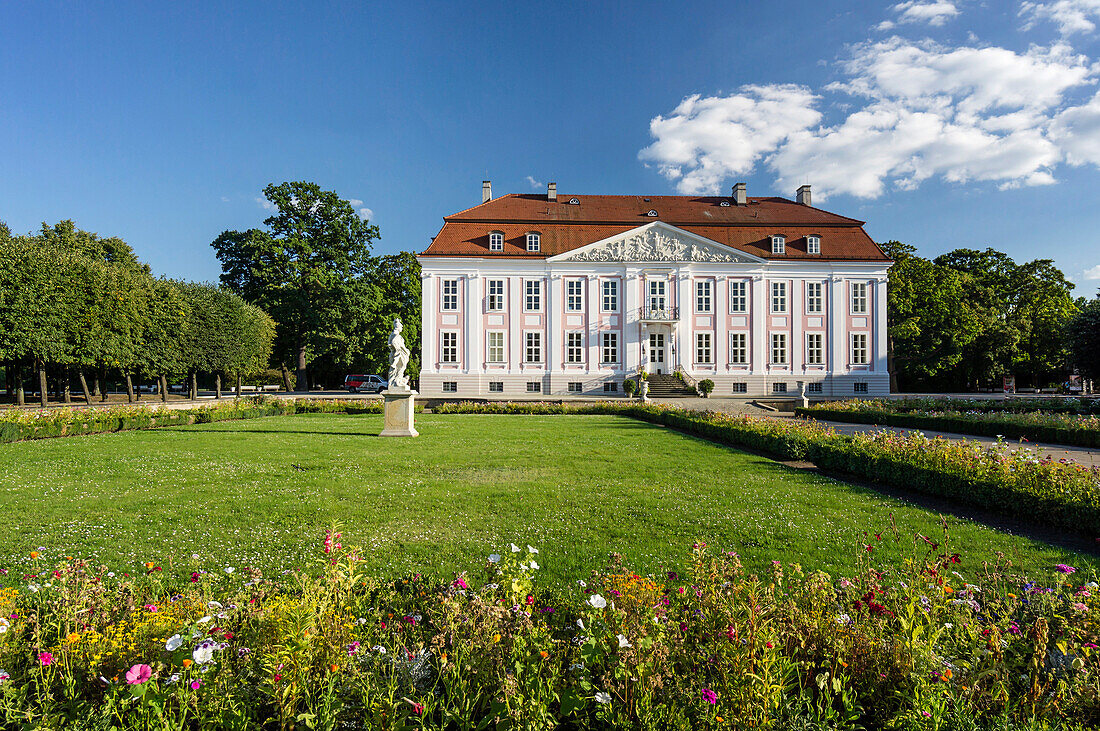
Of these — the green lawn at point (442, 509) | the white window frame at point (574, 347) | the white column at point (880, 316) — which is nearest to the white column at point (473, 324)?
the white window frame at point (574, 347)

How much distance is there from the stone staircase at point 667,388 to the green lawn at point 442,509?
2263cm

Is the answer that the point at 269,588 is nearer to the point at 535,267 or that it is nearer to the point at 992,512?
the point at 992,512

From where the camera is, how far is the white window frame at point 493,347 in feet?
125

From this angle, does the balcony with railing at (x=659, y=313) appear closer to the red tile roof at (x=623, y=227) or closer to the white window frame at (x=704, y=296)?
the white window frame at (x=704, y=296)

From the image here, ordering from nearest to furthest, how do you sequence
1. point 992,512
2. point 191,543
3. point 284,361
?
point 191,543
point 992,512
point 284,361

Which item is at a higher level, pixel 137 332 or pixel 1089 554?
pixel 137 332

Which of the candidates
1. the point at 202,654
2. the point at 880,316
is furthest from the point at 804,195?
the point at 202,654

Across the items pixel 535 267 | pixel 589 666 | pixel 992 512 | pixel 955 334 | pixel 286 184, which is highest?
pixel 286 184

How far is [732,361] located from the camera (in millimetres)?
38344

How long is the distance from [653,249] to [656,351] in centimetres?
716

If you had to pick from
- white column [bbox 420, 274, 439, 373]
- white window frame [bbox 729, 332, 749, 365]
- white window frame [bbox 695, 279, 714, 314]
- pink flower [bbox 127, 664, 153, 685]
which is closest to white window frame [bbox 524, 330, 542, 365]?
white column [bbox 420, 274, 439, 373]

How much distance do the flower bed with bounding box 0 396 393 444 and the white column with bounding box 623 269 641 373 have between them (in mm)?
21855

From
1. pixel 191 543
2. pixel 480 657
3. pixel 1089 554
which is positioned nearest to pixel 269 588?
pixel 480 657

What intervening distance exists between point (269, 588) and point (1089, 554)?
7694mm
